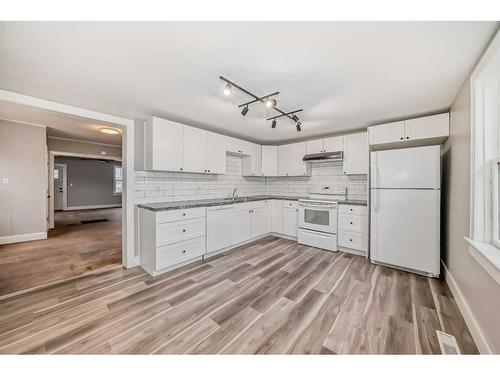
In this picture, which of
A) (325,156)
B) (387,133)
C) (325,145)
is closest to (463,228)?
(387,133)

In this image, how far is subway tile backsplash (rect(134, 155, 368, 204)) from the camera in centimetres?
315

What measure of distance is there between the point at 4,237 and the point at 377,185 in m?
6.80

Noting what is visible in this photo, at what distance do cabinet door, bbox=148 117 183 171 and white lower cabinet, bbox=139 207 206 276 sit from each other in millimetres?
697

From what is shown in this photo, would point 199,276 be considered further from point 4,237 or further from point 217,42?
point 4,237

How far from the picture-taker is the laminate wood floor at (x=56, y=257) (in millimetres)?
2506

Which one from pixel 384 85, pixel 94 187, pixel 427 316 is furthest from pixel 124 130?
pixel 94 187

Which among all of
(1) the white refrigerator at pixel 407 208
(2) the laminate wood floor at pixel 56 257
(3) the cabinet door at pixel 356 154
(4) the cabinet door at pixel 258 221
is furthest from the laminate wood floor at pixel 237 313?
(3) the cabinet door at pixel 356 154

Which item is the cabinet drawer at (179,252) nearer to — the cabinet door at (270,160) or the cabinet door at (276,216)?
the cabinet door at (276,216)

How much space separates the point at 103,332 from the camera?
5.28 ft

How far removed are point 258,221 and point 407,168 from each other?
2676 mm

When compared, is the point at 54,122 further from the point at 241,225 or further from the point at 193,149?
the point at 241,225

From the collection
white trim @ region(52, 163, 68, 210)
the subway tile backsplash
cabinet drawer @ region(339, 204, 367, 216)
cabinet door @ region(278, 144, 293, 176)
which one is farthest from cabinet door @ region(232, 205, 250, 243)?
white trim @ region(52, 163, 68, 210)

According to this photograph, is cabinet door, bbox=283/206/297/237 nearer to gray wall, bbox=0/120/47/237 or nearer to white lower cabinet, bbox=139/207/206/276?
white lower cabinet, bbox=139/207/206/276

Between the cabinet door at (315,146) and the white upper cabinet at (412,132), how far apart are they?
97 cm
